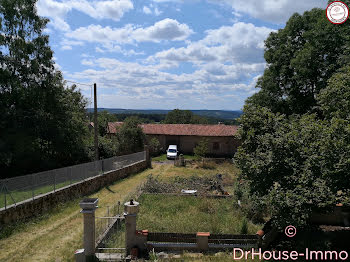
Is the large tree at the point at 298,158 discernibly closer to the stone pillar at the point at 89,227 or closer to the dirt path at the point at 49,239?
the stone pillar at the point at 89,227

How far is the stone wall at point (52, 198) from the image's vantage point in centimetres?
1009

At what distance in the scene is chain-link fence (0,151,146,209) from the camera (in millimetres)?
10203

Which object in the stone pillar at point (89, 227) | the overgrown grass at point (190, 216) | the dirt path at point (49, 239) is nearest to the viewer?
the stone pillar at point (89, 227)

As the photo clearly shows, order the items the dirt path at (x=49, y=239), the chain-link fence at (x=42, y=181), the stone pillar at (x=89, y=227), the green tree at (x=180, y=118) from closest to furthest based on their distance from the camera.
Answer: the stone pillar at (x=89, y=227) → the dirt path at (x=49, y=239) → the chain-link fence at (x=42, y=181) → the green tree at (x=180, y=118)

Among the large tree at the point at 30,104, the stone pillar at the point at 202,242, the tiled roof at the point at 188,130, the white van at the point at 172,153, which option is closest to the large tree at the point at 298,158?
the stone pillar at the point at 202,242

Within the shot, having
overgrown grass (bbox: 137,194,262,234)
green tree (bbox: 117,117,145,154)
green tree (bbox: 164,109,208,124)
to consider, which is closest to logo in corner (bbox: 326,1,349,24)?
overgrown grass (bbox: 137,194,262,234)

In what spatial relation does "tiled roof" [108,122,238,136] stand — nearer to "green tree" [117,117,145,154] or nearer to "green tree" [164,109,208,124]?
"green tree" [117,117,145,154]

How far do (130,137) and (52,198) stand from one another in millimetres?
19321

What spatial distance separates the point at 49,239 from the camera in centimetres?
914

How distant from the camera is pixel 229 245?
7883mm

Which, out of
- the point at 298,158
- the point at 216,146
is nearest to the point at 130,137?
the point at 216,146

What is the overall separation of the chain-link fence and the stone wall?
228 mm

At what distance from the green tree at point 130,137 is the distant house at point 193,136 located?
17.1 feet

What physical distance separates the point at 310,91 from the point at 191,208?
42.2 ft
